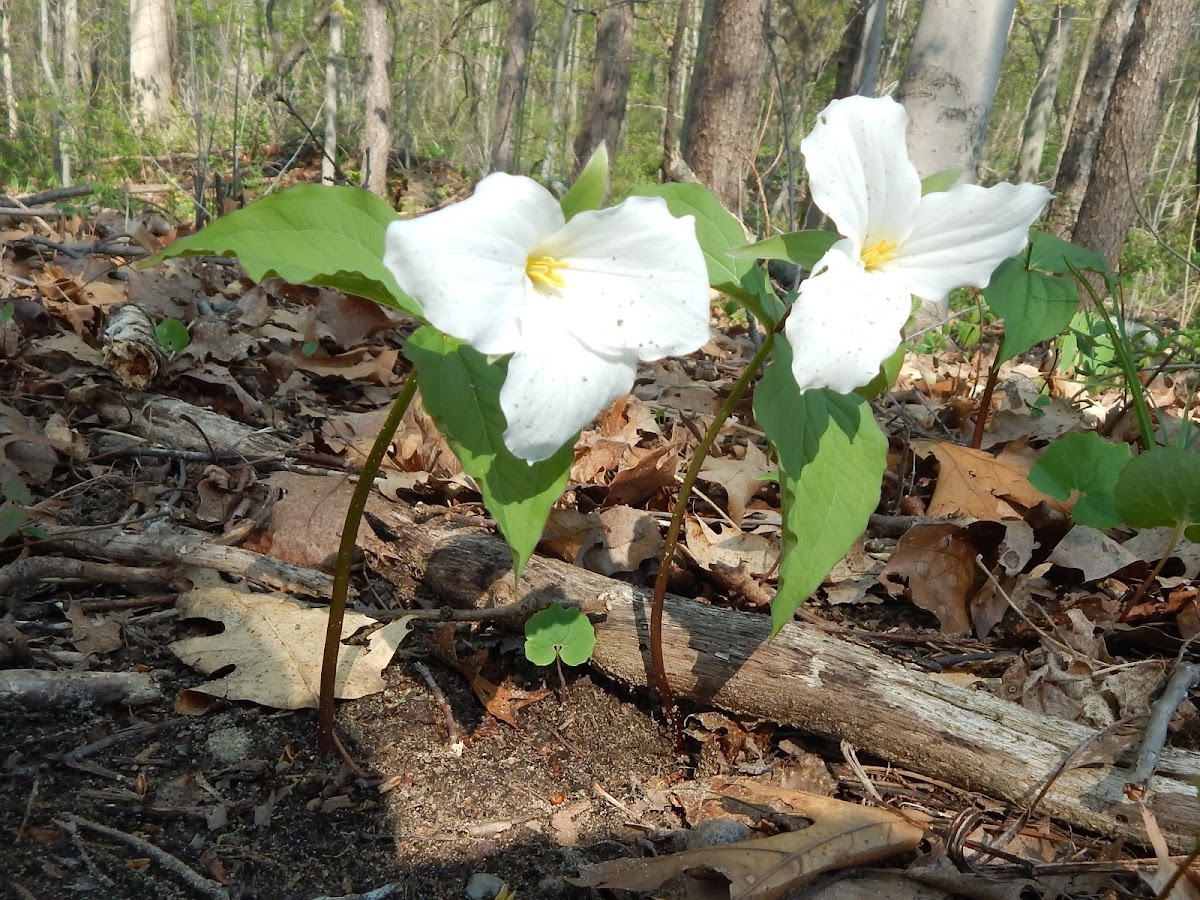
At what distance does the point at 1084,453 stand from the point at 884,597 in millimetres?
525

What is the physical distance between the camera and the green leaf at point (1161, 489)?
1.47m

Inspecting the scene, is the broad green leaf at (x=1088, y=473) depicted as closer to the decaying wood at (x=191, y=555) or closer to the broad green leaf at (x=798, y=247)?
the broad green leaf at (x=798, y=247)

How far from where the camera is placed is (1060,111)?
23.9m

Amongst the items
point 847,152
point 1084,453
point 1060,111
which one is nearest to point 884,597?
point 1084,453

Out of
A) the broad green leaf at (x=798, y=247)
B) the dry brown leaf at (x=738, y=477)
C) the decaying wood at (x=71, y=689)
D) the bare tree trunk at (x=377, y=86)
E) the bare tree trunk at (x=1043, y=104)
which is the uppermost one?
the bare tree trunk at (x=1043, y=104)

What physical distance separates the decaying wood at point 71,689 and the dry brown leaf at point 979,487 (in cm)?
176

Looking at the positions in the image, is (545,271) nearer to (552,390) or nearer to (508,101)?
(552,390)

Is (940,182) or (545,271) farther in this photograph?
(940,182)

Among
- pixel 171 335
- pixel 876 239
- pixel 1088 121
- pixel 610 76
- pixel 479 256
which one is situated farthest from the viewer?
pixel 610 76

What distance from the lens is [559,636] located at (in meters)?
1.45

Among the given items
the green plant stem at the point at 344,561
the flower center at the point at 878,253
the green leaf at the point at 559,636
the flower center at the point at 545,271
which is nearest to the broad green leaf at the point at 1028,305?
the flower center at the point at 878,253

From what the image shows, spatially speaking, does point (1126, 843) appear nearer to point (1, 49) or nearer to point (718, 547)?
→ point (718, 547)

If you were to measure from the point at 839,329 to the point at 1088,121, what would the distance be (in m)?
11.5

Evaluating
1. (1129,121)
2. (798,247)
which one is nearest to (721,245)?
(798,247)
